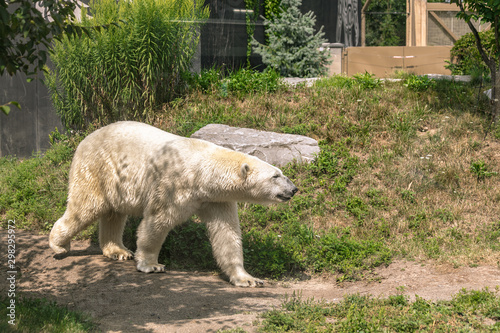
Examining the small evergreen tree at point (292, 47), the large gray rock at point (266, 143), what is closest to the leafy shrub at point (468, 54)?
the small evergreen tree at point (292, 47)

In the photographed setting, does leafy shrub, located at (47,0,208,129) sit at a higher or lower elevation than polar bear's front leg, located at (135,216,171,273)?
higher

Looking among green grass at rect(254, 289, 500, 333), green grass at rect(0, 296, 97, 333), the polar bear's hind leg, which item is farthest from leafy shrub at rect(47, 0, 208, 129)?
green grass at rect(254, 289, 500, 333)

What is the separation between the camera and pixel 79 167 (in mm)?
6508

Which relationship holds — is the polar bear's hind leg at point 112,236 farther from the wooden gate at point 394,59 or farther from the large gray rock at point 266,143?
the wooden gate at point 394,59

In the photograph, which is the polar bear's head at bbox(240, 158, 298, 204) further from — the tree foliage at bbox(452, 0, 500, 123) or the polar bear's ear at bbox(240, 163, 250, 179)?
the tree foliage at bbox(452, 0, 500, 123)

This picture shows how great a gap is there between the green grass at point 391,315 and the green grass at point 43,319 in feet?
4.99

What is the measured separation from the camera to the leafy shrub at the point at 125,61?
970cm

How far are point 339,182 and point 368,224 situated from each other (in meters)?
1.11

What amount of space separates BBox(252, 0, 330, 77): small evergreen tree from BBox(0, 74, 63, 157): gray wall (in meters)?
5.03

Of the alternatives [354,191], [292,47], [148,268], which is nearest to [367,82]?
[292,47]

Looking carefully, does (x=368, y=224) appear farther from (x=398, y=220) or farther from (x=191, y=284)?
(x=191, y=284)

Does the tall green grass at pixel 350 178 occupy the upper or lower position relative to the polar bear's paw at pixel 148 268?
upper

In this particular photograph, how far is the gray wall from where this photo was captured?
11.3 meters

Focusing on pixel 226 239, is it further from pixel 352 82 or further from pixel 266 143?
pixel 352 82
